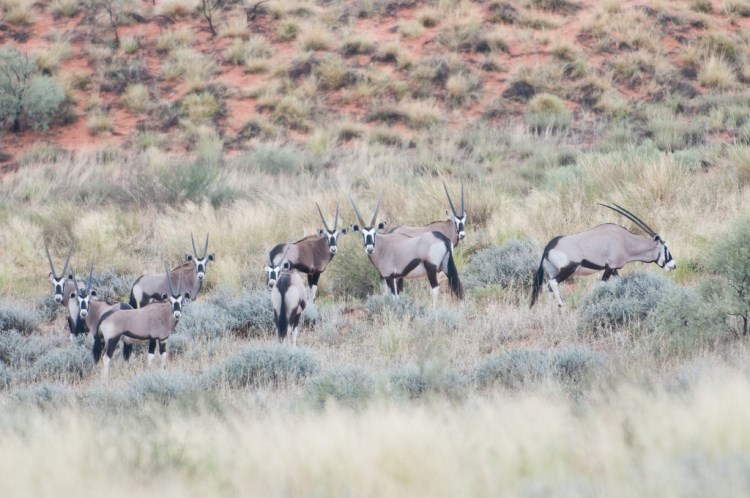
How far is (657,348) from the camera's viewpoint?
8.14 meters

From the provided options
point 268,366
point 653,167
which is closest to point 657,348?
point 268,366

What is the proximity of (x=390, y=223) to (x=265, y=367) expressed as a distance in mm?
7679

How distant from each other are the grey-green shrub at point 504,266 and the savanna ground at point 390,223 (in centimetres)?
4

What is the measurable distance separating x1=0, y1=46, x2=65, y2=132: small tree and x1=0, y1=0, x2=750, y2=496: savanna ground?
0.15 metres

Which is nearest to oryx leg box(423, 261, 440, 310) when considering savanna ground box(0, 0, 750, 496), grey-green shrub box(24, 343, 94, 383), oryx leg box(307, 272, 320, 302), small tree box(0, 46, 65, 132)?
savanna ground box(0, 0, 750, 496)

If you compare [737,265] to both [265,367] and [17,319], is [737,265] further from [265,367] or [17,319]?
[17,319]

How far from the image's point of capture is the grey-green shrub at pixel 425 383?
691 cm

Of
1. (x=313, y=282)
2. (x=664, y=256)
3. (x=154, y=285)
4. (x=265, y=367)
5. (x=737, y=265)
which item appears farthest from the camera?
(x=313, y=282)

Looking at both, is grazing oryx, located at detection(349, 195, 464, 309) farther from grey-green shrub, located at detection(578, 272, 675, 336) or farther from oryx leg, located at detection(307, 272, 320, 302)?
grey-green shrub, located at detection(578, 272, 675, 336)

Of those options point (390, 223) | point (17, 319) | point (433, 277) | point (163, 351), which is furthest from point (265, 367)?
point (390, 223)

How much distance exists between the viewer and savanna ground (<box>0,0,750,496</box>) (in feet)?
16.2

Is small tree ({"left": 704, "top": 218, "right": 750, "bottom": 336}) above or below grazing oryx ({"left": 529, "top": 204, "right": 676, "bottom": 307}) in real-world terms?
above

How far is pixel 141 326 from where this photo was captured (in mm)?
10047

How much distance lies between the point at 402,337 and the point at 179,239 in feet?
22.7
